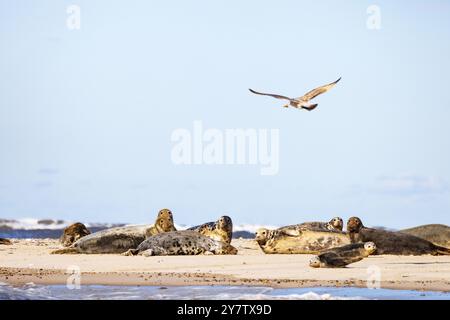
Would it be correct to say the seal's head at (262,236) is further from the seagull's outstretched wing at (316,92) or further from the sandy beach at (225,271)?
the seagull's outstretched wing at (316,92)

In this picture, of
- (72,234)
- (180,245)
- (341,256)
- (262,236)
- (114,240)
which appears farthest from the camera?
(72,234)

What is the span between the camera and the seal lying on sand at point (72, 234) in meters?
23.6

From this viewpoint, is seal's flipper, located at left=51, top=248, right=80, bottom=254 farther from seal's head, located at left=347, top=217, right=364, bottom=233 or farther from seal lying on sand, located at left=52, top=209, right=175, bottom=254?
seal's head, located at left=347, top=217, right=364, bottom=233

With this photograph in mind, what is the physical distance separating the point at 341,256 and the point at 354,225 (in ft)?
17.2

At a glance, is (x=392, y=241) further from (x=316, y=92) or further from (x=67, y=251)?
(x=67, y=251)

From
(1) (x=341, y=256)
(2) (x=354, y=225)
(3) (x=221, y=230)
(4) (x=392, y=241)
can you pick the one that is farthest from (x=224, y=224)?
(1) (x=341, y=256)

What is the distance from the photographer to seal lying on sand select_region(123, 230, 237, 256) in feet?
61.1

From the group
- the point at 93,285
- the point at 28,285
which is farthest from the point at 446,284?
the point at 28,285

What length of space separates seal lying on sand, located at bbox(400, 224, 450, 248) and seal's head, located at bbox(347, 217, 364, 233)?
261 centimetres

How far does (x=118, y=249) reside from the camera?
19906 millimetres

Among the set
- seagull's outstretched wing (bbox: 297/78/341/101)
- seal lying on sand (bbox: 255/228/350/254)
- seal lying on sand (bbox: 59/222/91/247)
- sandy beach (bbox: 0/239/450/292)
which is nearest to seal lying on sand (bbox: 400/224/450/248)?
seal lying on sand (bbox: 255/228/350/254)

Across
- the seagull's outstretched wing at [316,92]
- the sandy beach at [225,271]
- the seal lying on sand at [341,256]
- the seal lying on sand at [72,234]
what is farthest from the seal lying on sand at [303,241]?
the seal lying on sand at [72,234]

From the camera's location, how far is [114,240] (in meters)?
20.1
